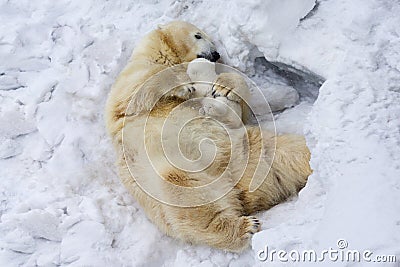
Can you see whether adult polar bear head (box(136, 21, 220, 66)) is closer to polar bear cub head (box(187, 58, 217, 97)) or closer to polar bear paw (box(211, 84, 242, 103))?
polar bear cub head (box(187, 58, 217, 97))

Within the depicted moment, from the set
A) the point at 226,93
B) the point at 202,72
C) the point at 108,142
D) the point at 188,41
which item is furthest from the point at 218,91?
the point at 108,142

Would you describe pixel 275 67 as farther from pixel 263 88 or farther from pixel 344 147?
pixel 344 147

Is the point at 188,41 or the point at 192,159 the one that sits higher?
the point at 188,41

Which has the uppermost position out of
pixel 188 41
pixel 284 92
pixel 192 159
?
pixel 188 41

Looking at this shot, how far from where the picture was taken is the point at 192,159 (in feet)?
12.7

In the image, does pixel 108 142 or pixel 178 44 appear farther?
pixel 178 44

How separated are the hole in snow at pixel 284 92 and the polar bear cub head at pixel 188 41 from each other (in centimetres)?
43

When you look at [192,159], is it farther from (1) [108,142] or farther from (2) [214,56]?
(2) [214,56]

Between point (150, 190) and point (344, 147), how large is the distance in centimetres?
139

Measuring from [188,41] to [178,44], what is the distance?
0.31 feet

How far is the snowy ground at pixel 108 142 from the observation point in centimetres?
281

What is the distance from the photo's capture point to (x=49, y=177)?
4.14m

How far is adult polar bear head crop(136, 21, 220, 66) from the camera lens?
4.70 meters

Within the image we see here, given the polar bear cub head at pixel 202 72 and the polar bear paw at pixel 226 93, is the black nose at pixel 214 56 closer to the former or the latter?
the polar bear cub head at pixel 202 72
